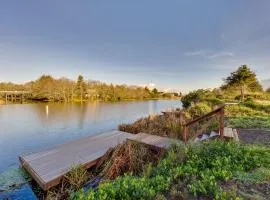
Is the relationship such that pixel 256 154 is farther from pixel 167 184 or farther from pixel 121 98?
pixel 121 98

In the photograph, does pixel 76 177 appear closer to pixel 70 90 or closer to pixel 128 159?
pixel 128 159

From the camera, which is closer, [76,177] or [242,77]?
[76,177]

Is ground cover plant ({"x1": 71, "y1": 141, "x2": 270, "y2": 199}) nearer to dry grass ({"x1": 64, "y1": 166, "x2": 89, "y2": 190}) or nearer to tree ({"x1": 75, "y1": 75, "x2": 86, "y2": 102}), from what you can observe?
dry grass ({"x1": 64, "y1": 166, "x2": 89, "y2": 190})

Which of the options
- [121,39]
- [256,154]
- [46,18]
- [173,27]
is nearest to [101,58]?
[121,39]

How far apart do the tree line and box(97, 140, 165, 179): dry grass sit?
32.0 meters

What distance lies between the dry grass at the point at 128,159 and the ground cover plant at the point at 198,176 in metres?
0.92

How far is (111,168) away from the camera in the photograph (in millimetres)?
3725

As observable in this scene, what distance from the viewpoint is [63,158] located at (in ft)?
14.6

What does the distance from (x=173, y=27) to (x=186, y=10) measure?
215 centimetres

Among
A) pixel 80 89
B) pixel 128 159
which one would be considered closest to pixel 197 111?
pixel 128 159

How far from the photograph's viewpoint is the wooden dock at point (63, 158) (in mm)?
3526

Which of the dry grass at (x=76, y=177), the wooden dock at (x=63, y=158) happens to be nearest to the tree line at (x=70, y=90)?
the wooden dock at (x=63, y=158)

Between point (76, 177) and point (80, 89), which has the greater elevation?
point (80, 89)

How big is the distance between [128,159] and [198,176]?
6.10ft
